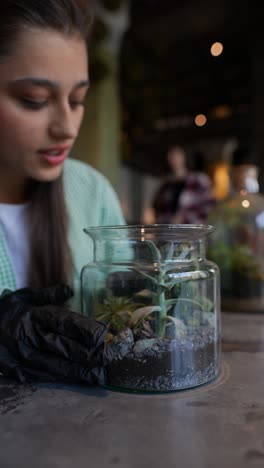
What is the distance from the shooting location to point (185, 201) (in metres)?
2.83

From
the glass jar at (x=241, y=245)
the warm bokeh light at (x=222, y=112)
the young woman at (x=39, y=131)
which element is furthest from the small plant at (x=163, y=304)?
the warm bokeh light at (x=222, y=112)

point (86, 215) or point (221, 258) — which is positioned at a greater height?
point (86, 215)

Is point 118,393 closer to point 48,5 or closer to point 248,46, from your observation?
point 48,5

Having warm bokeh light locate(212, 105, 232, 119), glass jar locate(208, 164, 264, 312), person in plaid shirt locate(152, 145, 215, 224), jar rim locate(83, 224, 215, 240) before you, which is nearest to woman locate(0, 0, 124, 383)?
jar rim locate(83, 224, 215, 240)

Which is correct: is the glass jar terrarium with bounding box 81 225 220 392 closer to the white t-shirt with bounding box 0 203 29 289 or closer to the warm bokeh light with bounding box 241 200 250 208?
the white t-shirt with bounding box 0 203 29 289

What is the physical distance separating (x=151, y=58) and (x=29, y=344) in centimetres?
344

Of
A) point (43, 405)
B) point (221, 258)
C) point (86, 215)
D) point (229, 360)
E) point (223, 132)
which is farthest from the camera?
point (223, 132)

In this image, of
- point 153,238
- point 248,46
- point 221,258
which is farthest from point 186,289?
point 248,46

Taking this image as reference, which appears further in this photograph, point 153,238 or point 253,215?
point 253,215

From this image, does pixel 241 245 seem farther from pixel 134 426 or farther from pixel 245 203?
pixel 134 426

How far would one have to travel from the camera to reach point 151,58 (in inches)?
139

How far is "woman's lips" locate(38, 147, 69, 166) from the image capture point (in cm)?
80

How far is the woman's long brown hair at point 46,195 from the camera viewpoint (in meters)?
0.72

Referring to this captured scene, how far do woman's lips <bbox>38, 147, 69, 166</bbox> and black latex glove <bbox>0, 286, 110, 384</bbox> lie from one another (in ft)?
1.10
